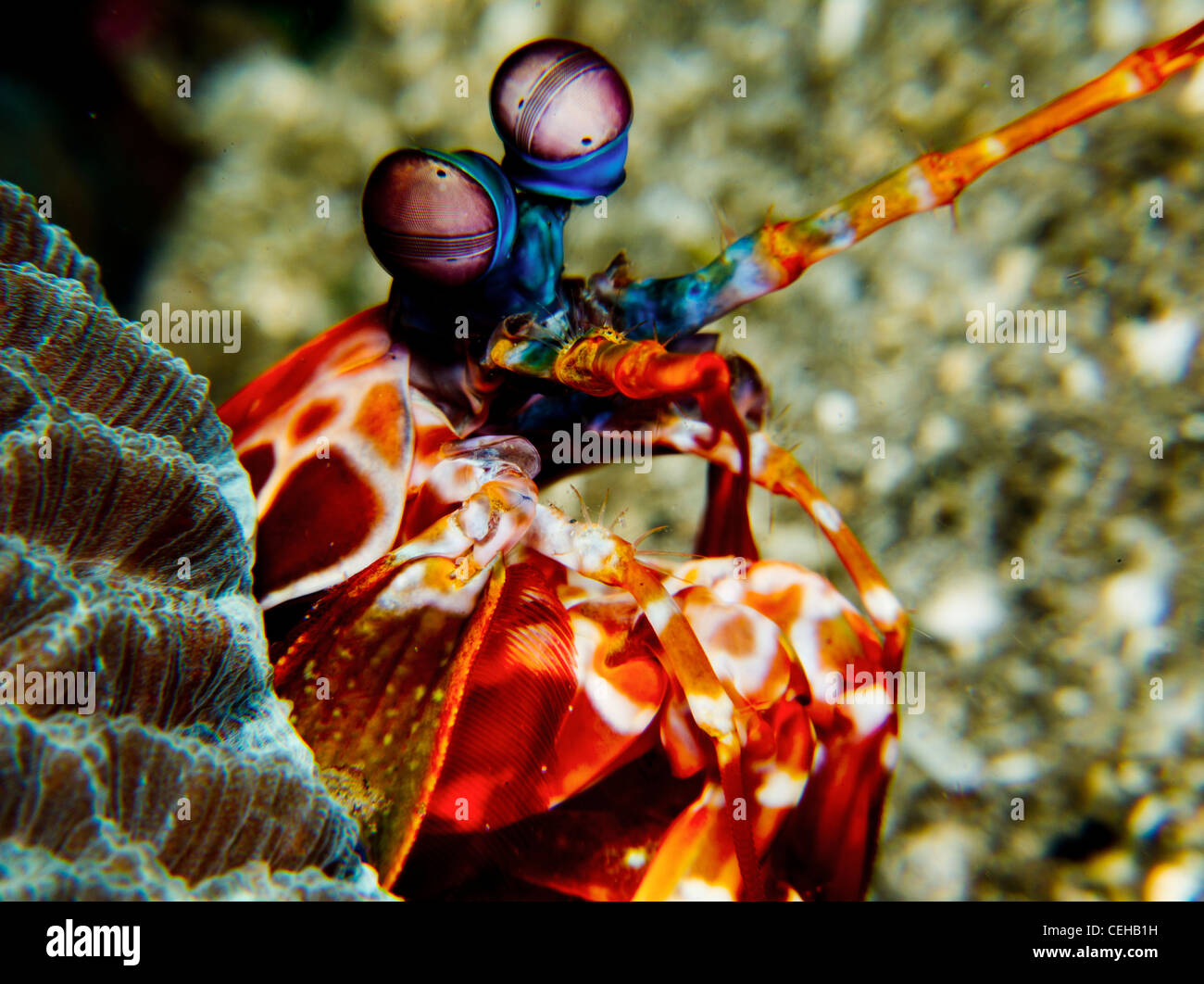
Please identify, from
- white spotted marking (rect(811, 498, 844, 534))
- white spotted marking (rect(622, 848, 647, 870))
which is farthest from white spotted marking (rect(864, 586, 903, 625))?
white spotted marking (rect(622, 848, 647, 870))

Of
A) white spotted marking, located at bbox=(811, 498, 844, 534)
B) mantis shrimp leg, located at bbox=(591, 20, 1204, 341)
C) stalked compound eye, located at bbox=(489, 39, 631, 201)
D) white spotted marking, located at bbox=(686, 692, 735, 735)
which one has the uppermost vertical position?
stalked compound eye, located at bbox=(489, 39, 631, 201)

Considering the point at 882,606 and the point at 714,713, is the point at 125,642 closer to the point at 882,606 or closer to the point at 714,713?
the point at 714,713

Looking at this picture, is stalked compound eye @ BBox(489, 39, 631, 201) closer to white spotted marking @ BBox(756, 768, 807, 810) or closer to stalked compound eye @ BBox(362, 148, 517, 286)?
stalked compound eye @ BBox(362, 148, 517, 286)

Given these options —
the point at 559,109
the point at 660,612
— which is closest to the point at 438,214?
the point at 559,109

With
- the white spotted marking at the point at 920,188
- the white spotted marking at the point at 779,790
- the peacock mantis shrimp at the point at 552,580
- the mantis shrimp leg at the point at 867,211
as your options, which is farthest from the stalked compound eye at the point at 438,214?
the white spotted marking at the point at 779,790

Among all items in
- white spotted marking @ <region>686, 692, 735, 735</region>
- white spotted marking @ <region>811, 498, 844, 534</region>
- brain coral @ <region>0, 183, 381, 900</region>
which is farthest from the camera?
white spotted marking @ <region>811, 498, 844, 534</region>
